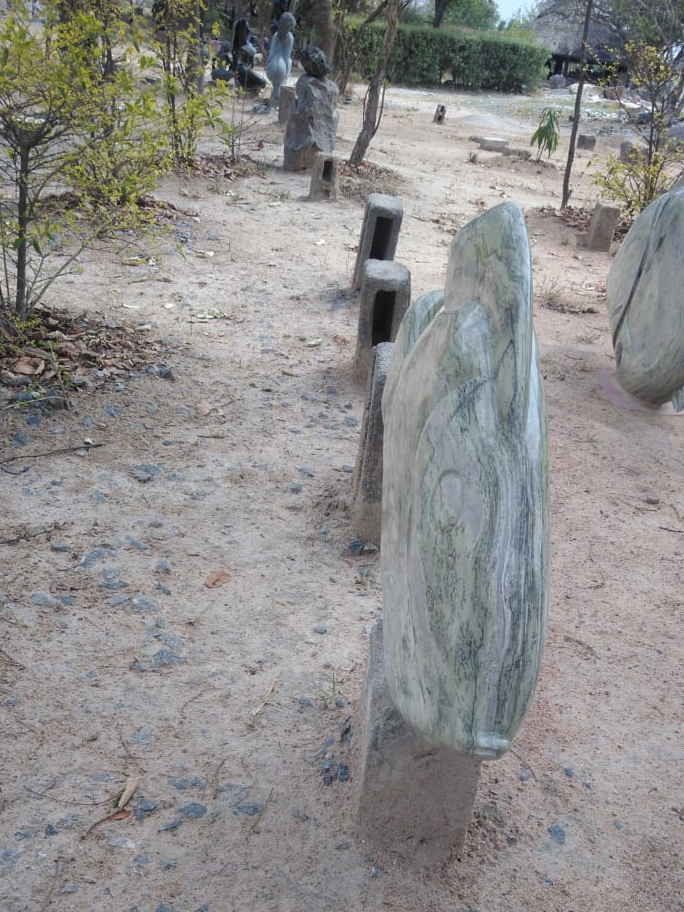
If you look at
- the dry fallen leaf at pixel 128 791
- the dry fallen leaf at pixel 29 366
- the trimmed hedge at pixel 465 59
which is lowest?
the dry fallen leaf at pixel 128 791

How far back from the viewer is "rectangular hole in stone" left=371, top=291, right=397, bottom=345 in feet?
16.4

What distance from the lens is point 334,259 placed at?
23.9 feet

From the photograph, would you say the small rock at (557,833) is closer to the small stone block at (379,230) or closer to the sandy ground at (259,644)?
the sandy ground at (259,644)

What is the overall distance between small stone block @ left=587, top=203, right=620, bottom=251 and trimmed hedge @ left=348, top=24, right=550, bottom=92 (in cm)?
1566

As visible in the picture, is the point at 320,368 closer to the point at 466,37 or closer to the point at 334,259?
the point at 334,259

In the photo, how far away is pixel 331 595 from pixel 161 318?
292cm

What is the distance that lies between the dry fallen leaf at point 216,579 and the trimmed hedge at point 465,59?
2167 centimetres

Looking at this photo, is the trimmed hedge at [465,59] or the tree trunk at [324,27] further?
the trimmed hedge at [465,59]

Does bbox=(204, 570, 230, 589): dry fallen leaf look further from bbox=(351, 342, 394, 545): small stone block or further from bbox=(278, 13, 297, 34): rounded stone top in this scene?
bbox=(278, 13, 297, 34): rounded stone top

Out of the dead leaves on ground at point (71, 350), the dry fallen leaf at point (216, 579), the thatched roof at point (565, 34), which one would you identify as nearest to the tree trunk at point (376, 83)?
the dead leaves on ground at point (71, 350)

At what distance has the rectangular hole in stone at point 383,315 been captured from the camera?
16.4 ft

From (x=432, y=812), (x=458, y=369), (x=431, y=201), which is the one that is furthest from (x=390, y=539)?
(x=431, y=201)

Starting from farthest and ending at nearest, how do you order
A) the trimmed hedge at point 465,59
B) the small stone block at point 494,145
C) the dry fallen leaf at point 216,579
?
the trimmed hedge at point 465,59, the small stone block at point 494,145, the dry fallen leaf at point 216,579

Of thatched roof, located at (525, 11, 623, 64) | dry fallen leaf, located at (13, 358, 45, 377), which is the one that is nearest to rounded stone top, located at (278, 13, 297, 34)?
dry fallen leaf, located at (13, 358, 45, 377)
